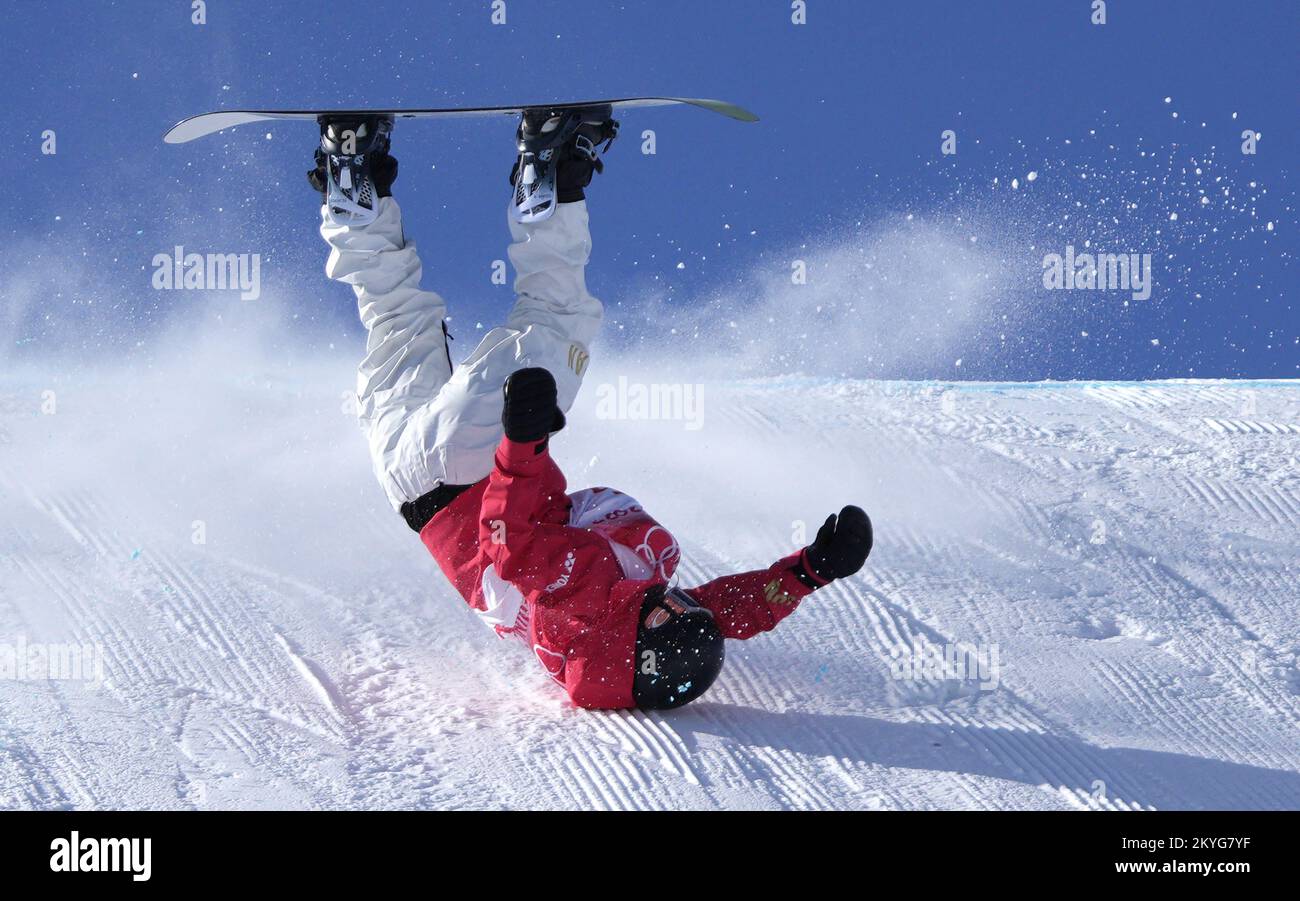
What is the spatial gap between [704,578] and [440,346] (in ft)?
3.90

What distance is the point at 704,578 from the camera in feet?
14.7

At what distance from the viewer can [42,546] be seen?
4.62 metres

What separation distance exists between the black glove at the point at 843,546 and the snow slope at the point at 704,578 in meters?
0.37

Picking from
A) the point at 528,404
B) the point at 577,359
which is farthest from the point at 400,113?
the point at 528,404

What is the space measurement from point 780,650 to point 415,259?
4.62ft

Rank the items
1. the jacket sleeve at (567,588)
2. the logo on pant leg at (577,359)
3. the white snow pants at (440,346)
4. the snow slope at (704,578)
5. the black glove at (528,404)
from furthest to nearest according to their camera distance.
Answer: the logo on pant leg at (577,359) → the white snow pants at (440,346) → the jacket sleeve at (567,588) → the snow slope at (704,578) → the black glove at (528,404)

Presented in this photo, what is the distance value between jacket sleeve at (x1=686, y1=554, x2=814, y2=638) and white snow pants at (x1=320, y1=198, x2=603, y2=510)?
59 centimetres

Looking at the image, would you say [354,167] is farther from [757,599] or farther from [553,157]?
[757,599]

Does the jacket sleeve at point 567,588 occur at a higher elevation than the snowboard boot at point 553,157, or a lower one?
lower

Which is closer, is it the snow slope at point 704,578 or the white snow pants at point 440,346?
the snow slope at point 704,578

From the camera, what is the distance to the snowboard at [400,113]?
145 inches

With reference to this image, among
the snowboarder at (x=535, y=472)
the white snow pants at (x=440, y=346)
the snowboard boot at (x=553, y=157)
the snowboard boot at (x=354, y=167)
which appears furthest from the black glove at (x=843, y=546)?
the snowboard boot at (x=354, y=167)

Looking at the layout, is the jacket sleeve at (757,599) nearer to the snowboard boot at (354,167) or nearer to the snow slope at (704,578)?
the snow slope at (704,578)

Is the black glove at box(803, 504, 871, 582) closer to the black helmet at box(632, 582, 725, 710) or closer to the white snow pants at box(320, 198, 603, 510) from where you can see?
the black helmet at box(632, 582, 725, 710)
